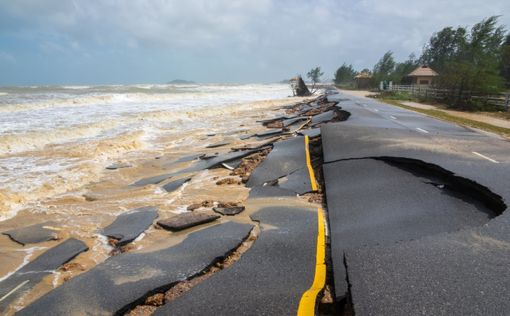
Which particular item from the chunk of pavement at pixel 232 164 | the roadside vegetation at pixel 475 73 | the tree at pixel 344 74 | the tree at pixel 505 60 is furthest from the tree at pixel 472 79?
the tree at pixel 344 74

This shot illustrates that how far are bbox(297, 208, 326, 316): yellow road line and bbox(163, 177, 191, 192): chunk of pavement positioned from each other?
3815mm

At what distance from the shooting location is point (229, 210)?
5195 millimetres

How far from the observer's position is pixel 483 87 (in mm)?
22312

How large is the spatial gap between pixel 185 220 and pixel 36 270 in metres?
1.82

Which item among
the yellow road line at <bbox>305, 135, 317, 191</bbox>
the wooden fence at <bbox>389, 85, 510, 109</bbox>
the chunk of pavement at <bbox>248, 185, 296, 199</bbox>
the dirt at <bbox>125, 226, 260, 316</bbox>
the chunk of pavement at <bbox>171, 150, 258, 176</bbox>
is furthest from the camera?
the wooden fence at <bbox>389, 85, 510, 109</bbox>

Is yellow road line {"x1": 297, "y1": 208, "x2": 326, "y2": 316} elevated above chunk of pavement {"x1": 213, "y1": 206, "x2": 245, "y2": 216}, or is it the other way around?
yellow road line {"x1": 297, "y1": 208, "x2": 326, "y2": 316}

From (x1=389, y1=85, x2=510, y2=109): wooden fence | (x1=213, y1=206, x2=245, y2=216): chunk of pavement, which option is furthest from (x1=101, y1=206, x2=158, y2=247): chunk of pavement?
(x1=389, y1=85, x2=510, y2=109): wooden fence

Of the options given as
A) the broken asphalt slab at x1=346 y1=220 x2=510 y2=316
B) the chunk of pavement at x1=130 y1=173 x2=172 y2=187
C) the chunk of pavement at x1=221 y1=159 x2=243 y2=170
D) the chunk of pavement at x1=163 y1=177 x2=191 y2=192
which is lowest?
the chunk of pavement at x1=130 y1=173 x2=172 y2=187

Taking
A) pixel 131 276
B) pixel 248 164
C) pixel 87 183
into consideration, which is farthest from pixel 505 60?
pixel 131 276

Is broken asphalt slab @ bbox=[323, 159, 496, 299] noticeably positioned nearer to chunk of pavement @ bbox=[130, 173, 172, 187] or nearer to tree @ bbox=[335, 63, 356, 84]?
chunk of pavement @ bbox=[130, 173, 172, 187]

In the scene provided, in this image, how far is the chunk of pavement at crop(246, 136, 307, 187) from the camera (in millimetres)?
6965

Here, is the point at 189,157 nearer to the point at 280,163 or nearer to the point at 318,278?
the point at 280,163

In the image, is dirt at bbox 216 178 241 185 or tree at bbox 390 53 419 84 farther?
tree at bbox 390 53 419 84

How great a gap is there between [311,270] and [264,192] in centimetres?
294
